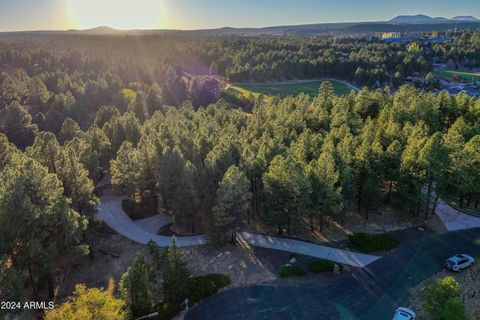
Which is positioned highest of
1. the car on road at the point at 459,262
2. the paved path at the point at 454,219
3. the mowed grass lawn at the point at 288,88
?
the mowed grass lawn at the point at 288,88

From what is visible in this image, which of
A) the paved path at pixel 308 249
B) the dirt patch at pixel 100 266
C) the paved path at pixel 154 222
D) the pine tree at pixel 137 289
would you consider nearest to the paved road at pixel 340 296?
the paved path at pixel 308 249

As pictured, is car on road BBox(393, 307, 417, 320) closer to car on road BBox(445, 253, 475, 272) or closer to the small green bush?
car on road BBox(445, 253, 475, 272)

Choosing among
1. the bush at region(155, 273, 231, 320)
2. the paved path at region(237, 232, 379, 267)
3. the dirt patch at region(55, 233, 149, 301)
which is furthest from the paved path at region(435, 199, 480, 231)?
the dirt patch at region(55, 233, 149, 301)

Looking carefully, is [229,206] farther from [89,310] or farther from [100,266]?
[89,310]

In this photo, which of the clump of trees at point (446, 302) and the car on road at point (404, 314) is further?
the car on road at point (404, 314)

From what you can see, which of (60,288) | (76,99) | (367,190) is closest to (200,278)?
(60,288)

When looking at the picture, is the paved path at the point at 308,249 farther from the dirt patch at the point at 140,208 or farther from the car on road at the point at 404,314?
the dirt patch at the point at 140,208
